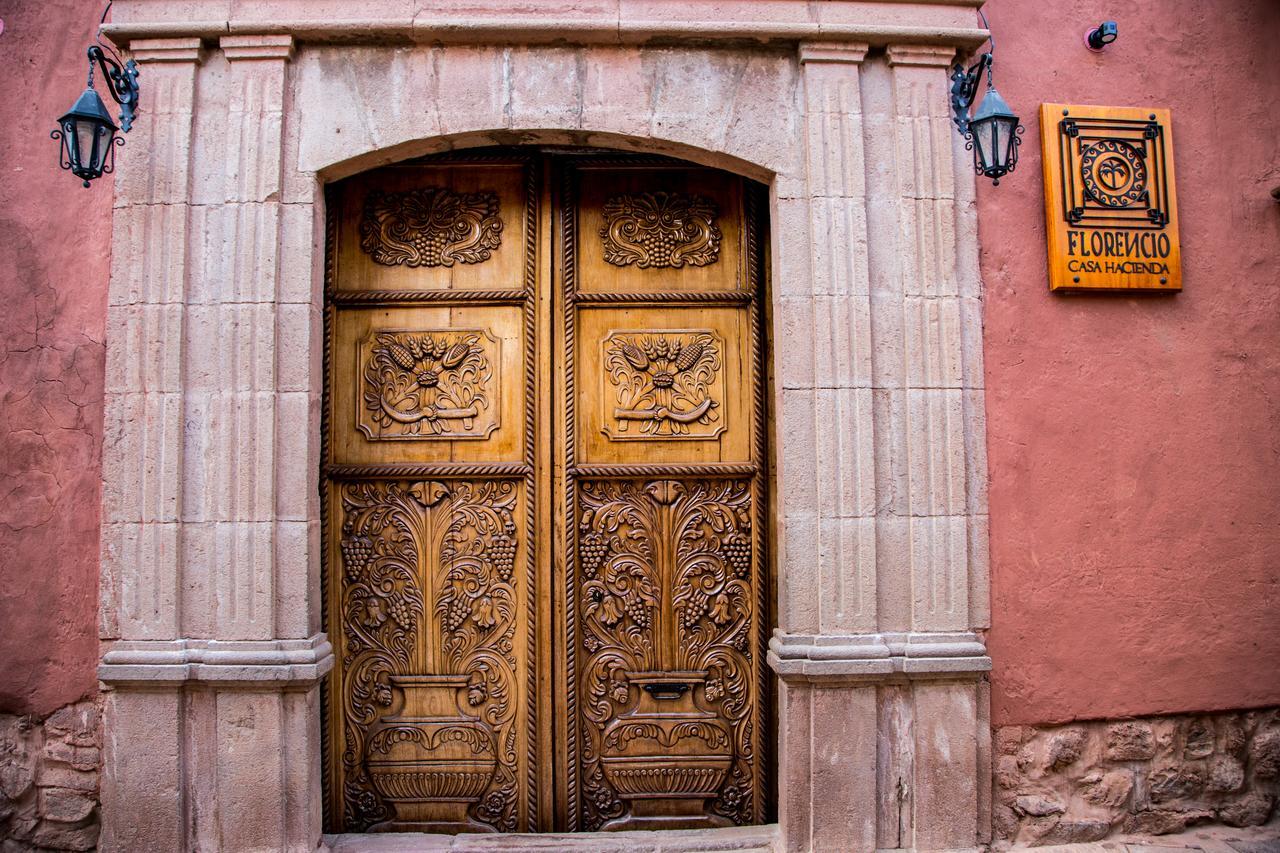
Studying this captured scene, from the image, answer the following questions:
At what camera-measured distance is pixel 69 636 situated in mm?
3008

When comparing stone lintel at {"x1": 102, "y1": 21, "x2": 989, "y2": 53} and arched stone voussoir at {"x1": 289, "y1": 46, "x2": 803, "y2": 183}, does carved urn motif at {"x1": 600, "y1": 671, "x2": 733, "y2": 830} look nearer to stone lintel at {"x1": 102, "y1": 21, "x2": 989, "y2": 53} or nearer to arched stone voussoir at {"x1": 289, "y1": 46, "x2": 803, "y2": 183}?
arched stone voussoir at {"x1": 289, "y1": 46, "x2": 803, "y2": 183}

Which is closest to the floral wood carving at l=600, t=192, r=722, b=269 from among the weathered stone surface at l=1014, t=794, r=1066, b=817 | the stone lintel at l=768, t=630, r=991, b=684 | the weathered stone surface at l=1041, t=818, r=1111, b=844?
the stone lintel at l=768, t=630, r=991, b=684

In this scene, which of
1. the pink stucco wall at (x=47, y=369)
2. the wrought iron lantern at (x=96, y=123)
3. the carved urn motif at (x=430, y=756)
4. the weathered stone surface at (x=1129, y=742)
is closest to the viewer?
the wrought iron lantern at (x=96, y=123)

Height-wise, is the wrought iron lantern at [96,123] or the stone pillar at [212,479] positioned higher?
the wrought iron lantern at [96,123]

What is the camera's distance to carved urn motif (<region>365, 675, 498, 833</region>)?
3256 mm

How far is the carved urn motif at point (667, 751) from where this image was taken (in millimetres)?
3291

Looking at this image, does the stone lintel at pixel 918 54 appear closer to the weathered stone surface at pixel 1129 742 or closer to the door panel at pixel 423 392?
the door panel at pixel 423 392

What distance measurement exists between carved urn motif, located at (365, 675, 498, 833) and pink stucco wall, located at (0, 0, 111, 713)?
115cm

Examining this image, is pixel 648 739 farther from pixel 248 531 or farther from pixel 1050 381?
pixel 1050 381

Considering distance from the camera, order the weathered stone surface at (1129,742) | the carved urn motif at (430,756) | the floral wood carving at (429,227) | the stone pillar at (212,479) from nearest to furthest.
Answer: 1. the stone pillar at (212,479)
2. the weathered stone surface at (1129,742)
3. the carved urn motif at (430,756)
4. the floral wood carving at (429,227)

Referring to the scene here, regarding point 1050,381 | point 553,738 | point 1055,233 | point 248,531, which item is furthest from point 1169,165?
point 248,531

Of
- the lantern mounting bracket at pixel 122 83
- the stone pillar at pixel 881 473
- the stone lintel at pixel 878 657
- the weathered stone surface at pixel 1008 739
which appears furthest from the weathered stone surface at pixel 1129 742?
the lantern mounting bracket at pixel 122 83

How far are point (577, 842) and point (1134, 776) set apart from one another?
7.44ft

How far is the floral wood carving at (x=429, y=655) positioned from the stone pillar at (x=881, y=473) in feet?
3.91
